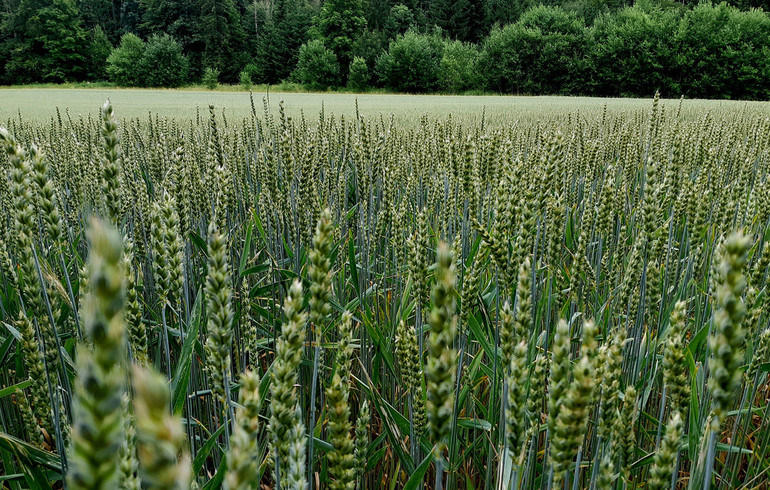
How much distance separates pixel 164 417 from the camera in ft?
0.88

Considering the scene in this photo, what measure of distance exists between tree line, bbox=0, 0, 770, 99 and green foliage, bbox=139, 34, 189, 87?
0.14 m

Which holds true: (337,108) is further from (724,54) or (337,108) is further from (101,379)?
(724,54)

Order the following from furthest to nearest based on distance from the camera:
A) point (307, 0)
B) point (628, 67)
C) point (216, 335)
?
point (307, 0), point (628, 67), point (216, 335)

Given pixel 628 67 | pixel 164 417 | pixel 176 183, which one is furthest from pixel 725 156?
pixel 628 67

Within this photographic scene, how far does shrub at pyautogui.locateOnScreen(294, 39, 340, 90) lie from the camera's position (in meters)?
43.2

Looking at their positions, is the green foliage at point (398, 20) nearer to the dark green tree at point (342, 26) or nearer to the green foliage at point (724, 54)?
the dark green tree at point (342, 26)

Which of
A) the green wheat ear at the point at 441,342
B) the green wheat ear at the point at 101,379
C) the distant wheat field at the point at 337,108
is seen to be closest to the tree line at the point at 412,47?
the distant wheat field at the point at 337,108

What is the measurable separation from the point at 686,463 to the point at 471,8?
214ft

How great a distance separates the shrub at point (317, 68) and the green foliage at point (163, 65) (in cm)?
1005

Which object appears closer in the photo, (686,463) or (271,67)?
(686,463)

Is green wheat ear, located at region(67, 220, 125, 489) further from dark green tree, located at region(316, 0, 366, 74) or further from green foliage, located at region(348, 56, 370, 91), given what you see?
dark green tree, located at region(316, 0, 366, 74)

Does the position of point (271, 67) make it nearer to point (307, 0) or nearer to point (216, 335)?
point (307, 0)

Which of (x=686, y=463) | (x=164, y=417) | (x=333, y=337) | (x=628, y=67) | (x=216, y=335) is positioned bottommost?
(x=686, y=463)

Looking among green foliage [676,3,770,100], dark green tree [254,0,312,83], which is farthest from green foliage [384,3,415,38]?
green foliage [676,3,770,100]
